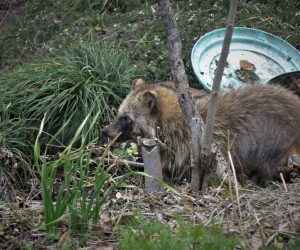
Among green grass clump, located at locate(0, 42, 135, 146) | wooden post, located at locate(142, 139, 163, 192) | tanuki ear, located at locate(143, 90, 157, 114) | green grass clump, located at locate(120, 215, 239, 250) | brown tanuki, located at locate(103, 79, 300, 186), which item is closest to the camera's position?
green grass clump, located at locate(120, 215, 239, 250)

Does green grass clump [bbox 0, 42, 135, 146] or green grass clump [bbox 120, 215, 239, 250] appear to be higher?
green grass clump [bbox 0, 42, 135, 146]

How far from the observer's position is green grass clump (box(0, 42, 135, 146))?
8203 millimetres

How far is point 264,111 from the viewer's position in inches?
281

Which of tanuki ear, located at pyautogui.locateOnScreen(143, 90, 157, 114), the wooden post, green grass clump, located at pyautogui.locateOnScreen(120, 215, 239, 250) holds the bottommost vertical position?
green grass clump, located at pyautogui.locateOnScreen(120, 215, 239, 250)

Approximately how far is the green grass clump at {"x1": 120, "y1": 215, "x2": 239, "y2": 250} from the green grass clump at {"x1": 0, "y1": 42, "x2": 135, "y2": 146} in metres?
3.61

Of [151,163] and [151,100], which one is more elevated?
[151,100]

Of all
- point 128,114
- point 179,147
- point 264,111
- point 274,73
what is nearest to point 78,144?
point 128,114

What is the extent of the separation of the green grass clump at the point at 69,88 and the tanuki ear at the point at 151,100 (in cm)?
72

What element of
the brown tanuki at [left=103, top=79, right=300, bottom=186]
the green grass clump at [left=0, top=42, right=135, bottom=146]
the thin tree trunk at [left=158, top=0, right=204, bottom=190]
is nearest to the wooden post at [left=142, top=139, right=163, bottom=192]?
the thin tree trunk at [left=158, top=0, right=204, bottom=190]

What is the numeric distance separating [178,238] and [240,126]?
311cm

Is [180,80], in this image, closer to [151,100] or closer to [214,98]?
[214,98]

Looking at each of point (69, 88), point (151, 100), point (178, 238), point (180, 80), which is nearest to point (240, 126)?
point (151, 100)

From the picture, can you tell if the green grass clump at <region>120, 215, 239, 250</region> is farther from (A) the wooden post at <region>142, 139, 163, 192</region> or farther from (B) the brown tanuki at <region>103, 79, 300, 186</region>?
(B) the brown tanuki at <region>103, 79, 300, 186</region>

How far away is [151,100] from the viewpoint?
7.38 m
